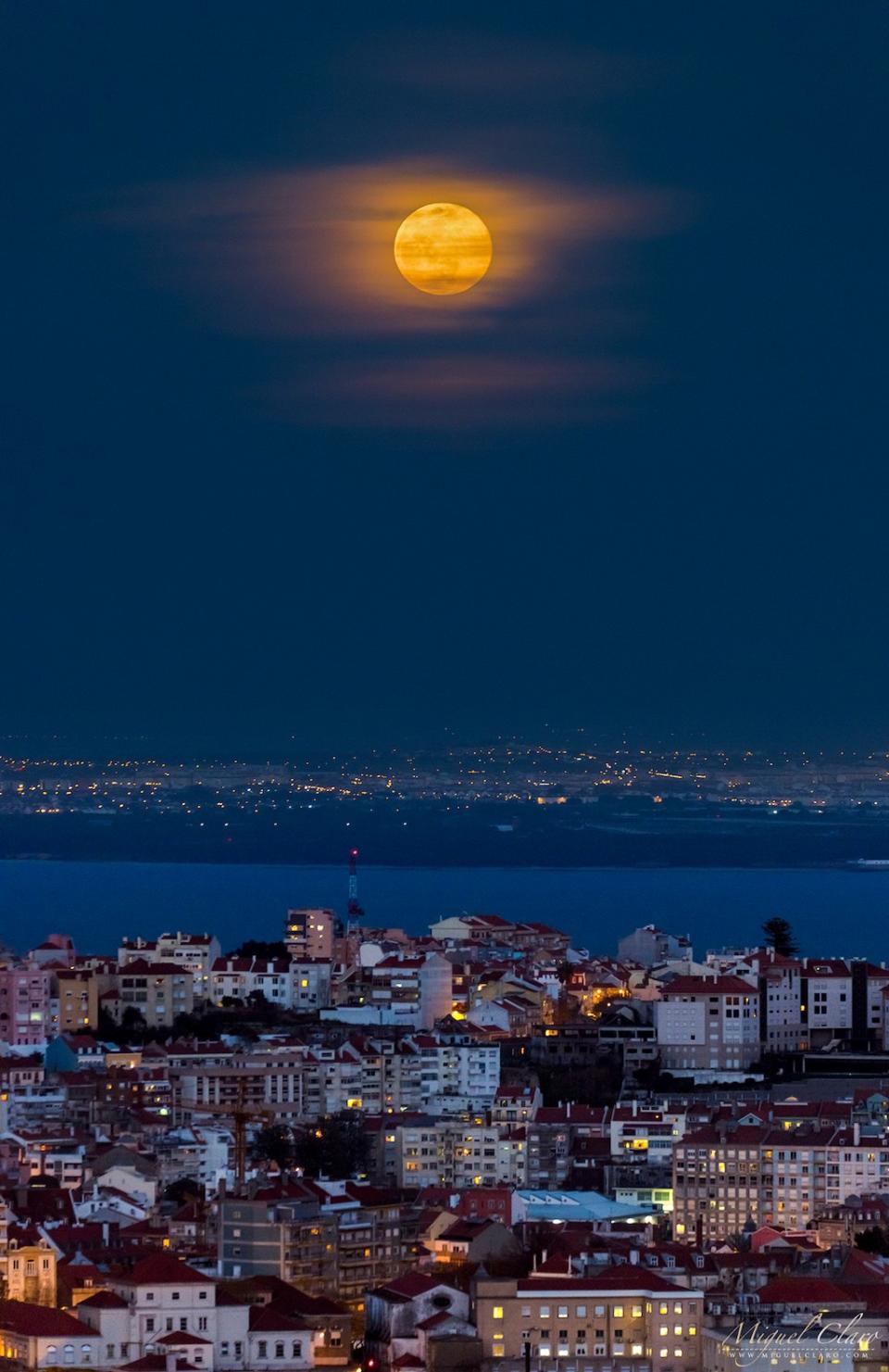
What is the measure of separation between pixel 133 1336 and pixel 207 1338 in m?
0.44

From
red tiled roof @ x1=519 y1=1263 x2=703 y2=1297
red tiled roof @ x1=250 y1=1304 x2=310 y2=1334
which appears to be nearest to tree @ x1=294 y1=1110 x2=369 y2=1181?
red tiled roof @ x1=519 y1=1263 x2=703 y2=1297

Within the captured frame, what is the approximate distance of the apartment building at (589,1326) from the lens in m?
24.2

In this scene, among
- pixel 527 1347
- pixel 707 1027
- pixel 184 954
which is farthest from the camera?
pixel 184 954

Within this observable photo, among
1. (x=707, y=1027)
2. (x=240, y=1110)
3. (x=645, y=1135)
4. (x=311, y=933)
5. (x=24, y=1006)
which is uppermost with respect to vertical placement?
(x=311, y=933)

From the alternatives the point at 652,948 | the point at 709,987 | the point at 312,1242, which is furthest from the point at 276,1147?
the point at 652,948

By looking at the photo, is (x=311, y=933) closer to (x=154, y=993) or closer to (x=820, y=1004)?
(x=154, y=993)

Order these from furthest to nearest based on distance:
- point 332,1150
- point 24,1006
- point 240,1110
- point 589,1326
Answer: point 24,1006 → point 240,1110 → point 332,1150 → point 589,1326

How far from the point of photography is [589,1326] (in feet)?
80.0

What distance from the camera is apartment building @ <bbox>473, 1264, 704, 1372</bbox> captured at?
2423 centimetres

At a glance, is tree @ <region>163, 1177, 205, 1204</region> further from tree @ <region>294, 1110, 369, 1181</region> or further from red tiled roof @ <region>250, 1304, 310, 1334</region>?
red tiled roof @ <region>250, 1304, 310, 1334</region>

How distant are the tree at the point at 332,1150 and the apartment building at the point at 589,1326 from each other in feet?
18.3

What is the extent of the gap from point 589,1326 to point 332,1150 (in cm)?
707

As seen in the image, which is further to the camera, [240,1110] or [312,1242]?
[240,1110]

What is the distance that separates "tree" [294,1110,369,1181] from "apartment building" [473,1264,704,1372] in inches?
220
